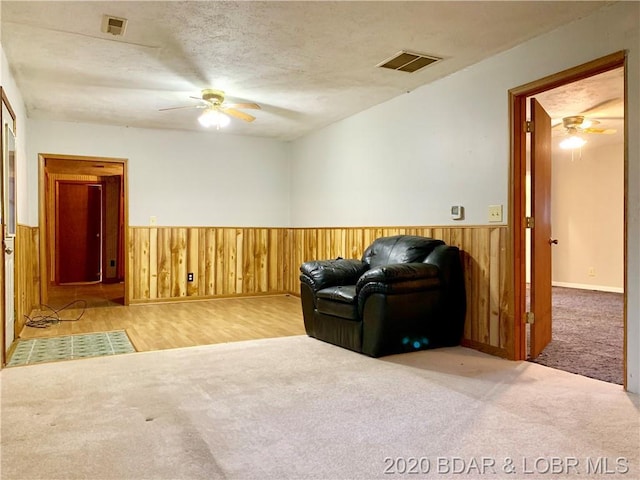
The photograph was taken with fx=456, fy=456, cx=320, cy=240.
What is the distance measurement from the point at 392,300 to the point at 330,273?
81 cm

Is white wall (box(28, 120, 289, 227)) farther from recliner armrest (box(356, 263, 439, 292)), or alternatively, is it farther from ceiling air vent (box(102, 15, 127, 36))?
recliner armrest (box(356, 263, 439, 292))

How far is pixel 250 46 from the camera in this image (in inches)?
135

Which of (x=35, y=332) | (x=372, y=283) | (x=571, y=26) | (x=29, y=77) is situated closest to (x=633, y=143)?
(x=571, y=26)

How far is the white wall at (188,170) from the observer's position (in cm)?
588

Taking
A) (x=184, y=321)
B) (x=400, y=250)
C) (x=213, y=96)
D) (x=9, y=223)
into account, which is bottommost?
(x=184, y=321)

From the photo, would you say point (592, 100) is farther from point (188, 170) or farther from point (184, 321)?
point (188, 170)

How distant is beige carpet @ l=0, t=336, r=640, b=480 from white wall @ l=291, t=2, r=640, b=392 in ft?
2.65

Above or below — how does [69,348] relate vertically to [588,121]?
below

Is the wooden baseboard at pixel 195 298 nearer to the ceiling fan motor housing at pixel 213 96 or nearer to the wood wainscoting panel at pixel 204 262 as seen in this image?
the wood wainscoting panel at pixel 204 262

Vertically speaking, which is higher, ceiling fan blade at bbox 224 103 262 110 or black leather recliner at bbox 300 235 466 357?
ceiling fan blade at bbox 224 103 262 110

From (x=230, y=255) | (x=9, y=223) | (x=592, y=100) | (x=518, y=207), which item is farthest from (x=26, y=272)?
(x=592, y=100)

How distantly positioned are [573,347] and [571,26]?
2467 mm

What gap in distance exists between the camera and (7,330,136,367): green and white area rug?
343 centimetres

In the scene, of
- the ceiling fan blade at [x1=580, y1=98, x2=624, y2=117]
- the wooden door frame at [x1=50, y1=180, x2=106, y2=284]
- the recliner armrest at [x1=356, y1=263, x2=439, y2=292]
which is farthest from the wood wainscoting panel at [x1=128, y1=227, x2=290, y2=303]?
the ceiling fan blade at [x1=580, y1=98, x2=624, y2=117]
